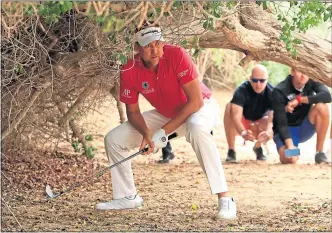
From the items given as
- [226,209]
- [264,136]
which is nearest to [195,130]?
[226,209]

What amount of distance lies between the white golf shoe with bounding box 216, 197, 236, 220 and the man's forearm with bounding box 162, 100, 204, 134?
55 centimetres

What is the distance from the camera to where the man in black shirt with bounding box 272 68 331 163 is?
830 centimetres

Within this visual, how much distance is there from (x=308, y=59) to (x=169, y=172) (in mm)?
1705

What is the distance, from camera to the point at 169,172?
7.59 metres

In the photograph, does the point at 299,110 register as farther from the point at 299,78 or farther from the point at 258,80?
the point at 258,80

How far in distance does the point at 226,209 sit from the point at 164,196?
46.1 inches

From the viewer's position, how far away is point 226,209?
5070 millimetres

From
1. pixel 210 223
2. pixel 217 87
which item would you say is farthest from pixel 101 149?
pixel 217 87

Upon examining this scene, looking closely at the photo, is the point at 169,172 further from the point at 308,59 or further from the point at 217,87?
the point at 217,87

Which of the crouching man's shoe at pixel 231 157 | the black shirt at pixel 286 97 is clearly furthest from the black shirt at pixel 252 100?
the crouching man's shoe at pixel 231 157

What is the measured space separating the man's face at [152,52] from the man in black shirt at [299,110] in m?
3.45

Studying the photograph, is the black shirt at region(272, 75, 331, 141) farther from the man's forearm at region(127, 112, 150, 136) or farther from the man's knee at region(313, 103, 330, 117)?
the man's forearm at region(127, 112, 150, 136)

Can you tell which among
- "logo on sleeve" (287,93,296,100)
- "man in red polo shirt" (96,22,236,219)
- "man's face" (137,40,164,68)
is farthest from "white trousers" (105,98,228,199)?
"logo on sleeve" (287,93,296,100)

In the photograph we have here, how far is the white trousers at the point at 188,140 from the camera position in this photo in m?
5.04
